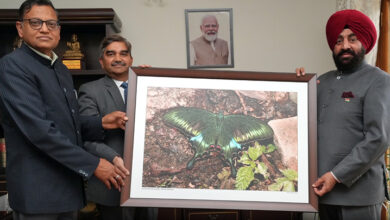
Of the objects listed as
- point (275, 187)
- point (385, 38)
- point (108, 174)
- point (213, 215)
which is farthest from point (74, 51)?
point (385, 38)

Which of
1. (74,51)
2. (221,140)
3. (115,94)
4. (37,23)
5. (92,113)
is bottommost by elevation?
(221,140)

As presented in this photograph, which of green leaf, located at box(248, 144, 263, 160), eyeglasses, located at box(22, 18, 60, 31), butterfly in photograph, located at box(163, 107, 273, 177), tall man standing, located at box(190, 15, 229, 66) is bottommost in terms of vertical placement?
green leaf, located at box(248, 144, 263, 160)

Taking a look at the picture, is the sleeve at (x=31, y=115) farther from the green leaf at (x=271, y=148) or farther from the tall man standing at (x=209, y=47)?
the tall man standing at (x=209, y=47)

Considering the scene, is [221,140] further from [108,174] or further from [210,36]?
[210,36]

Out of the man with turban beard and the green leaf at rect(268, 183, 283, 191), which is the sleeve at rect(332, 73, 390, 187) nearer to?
the man with turban beard

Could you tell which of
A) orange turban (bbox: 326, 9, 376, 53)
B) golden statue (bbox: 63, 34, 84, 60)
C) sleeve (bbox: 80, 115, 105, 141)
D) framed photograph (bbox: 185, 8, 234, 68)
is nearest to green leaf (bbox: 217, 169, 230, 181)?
sleeve (bbox: 80, 115, 105, 141)
